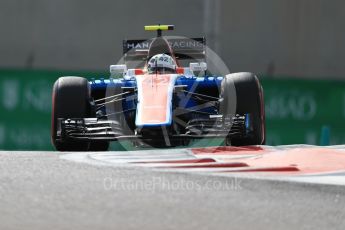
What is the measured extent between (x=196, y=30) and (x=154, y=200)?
11.0 metres

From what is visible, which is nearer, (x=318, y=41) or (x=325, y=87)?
(x=325, y=87)

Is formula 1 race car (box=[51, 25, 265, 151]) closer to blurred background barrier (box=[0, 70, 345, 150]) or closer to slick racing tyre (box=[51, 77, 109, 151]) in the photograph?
slick racing tyre (box=[51, 77, 109, 151])

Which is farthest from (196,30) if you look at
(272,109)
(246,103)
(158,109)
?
(158,109)

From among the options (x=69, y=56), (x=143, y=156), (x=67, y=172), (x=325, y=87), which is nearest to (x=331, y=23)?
(x=325, y=87)

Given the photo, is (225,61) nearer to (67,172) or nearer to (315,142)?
(315,142)

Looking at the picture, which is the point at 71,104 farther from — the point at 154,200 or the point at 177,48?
the point at 154,200

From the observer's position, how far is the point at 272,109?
14.4 meters

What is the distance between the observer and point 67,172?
638 centimetres

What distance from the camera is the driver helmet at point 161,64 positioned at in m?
10.6

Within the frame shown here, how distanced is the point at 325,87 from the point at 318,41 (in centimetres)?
166

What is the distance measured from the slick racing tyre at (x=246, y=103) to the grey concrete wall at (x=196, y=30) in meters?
6.13

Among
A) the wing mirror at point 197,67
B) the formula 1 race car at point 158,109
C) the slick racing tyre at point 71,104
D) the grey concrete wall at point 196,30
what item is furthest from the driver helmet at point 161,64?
the grey concrete wall at point 196,30

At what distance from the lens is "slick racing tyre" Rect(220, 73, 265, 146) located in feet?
31.0

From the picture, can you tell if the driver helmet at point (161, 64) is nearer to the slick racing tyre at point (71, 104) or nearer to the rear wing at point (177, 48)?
the rear wing at point (177, 48)
